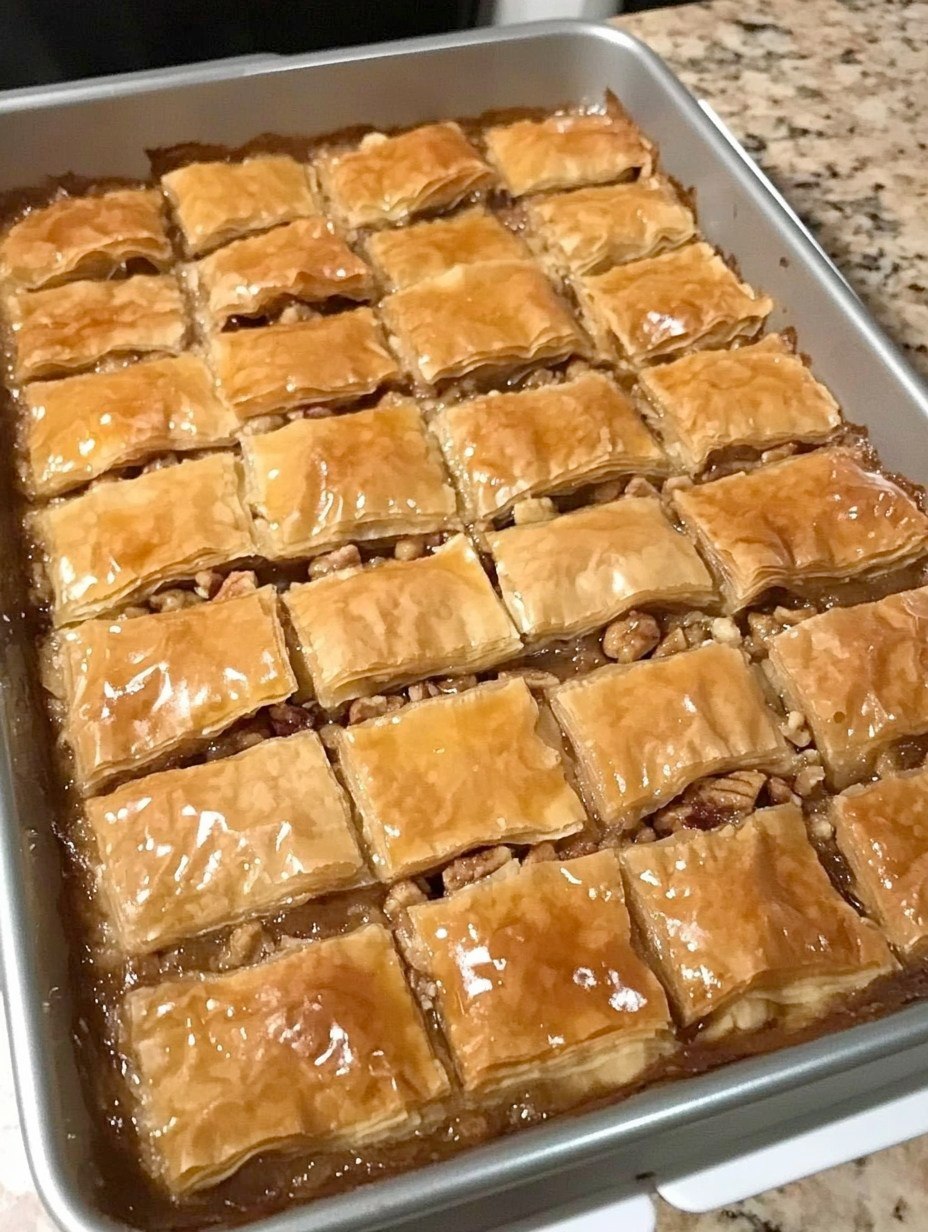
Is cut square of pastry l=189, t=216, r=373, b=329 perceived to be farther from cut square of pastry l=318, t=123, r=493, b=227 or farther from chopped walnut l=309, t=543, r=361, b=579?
chopped walnut l=309, t=543, r=361, b=579

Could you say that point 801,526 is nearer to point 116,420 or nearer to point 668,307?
point 668,307

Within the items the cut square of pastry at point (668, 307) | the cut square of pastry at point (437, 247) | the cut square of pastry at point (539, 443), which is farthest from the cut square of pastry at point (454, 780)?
the cut square of pastry at point (437, 247)

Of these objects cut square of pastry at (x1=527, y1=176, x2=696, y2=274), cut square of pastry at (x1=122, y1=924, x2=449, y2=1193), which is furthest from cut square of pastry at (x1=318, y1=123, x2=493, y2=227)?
cut square of pastry at (x1=122, y1=924, x2=449, y2=1193)

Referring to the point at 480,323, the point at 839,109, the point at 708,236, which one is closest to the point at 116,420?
the point at 480,323

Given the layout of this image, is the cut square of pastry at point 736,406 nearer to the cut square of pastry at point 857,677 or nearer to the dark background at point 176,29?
the cut square of pastry at point 857,677

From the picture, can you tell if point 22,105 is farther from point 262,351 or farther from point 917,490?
point 917,490

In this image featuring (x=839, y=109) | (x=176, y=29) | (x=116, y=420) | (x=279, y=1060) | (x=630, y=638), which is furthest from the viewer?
(x=176, y=29)
